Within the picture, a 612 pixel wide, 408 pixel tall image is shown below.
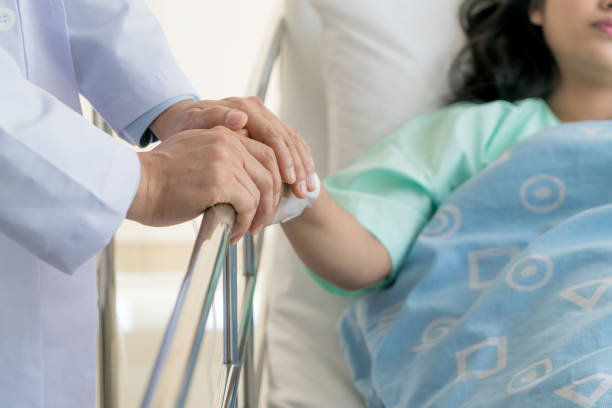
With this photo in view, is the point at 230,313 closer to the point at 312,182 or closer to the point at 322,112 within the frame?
the point at 312,182

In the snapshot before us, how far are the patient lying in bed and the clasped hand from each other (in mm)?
166

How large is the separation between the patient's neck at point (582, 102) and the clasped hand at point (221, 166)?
69 centimetres

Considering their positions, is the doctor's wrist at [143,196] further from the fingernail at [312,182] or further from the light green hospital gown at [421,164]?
the light green hospital gown at [421,164]

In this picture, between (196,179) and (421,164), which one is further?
(421,164)

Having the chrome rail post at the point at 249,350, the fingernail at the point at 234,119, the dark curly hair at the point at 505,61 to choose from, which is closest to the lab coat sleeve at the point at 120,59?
Answer: the fingernail at the point at 234,119

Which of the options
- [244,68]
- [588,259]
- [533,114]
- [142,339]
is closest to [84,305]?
[588,259]

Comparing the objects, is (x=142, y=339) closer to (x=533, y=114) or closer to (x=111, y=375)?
(x=111, y=375)

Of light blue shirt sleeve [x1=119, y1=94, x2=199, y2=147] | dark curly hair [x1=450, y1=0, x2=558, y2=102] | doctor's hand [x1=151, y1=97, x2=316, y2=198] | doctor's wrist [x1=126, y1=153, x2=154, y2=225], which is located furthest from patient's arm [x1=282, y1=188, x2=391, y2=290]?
dark curly hair [x1=450, y1=0, x2=558, y2=102]

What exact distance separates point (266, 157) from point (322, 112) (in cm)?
86

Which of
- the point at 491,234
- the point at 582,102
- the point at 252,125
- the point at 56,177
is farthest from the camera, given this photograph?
the point at 582,102

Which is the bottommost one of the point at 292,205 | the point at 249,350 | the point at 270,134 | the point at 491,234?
the point at 249,350

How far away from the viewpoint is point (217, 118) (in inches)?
31.0

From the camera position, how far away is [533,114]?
1304 millimetres

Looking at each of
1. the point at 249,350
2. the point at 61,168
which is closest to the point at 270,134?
the point at 61,168
